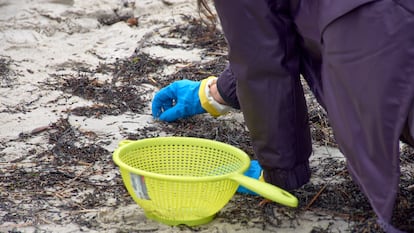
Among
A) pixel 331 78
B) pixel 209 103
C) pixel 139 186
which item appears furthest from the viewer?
pixel 209 103

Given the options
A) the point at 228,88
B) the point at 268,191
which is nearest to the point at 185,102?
the point at 228,88

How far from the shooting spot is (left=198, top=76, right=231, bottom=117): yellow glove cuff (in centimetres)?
273

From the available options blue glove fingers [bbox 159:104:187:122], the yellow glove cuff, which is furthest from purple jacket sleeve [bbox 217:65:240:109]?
blue glove fingers [bbox 159:104:187:122]

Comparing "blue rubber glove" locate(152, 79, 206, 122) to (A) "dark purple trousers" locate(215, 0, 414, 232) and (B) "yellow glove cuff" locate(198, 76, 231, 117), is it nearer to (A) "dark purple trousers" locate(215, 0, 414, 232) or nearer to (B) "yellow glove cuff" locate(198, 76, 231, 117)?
(B) "yellow glove cuff" locate(198, 76, 231, 117)

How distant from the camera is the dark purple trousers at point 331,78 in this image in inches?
63.7

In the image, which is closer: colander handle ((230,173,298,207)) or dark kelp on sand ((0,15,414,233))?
colander handle ((230,173,298,207))

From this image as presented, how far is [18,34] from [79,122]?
1096 millimetres

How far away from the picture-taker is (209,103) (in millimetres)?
2744

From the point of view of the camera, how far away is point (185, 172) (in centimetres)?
220

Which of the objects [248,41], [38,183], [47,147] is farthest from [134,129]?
[248,41]

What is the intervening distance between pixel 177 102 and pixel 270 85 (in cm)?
97

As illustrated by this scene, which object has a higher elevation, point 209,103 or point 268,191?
point 268,191

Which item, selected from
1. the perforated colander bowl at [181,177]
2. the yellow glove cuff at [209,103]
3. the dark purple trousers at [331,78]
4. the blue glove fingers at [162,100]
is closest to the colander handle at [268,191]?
the perforated colander bowl at [181,177]

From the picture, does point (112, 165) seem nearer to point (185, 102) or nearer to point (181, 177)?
point (185, 102)
